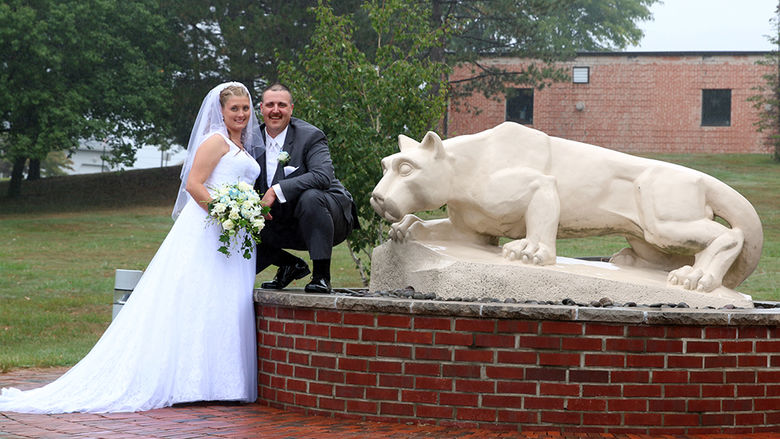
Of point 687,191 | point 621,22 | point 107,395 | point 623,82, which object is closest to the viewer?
point 107,395

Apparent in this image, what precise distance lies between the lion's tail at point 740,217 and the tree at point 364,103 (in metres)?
4.35

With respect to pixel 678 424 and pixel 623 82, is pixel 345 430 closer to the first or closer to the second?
pixel 678 424

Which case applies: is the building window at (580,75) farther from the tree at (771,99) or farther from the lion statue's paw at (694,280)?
the lion statue's paw at (694,280)

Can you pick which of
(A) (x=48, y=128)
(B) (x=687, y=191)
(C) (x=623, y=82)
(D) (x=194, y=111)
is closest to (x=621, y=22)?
(C) (x=623, y=82)

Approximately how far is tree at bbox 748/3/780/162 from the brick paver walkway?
1133 inches

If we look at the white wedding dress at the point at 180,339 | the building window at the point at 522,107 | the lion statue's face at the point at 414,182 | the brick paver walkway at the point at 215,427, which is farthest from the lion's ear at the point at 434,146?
the building window at the point at 522,107

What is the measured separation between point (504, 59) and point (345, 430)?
29.0 m

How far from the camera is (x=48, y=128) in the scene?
94.1 ft

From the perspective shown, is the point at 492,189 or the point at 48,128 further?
the point at 48,128

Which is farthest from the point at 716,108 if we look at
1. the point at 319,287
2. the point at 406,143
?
the point at 319,287

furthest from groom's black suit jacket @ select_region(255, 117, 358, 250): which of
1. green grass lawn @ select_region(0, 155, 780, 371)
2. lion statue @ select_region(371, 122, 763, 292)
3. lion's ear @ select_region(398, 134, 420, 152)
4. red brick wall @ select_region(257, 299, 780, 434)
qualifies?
green grass lawn @ select_region(0, 155, 780, 371)

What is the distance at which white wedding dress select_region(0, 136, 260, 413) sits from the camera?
589 centimetres

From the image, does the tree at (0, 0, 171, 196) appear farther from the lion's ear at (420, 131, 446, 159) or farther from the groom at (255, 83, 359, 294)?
the lion's ear at (420, 131, 446, 159)

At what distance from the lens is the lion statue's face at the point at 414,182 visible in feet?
22.3
